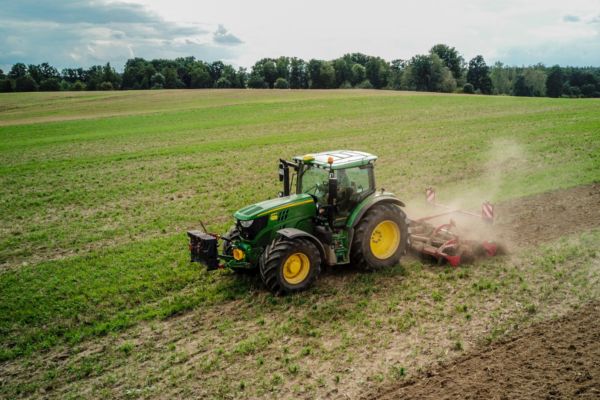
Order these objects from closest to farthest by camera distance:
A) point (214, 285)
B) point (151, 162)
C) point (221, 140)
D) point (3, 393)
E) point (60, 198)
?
point (3, 393)
point (214, 285)
point (60, 198)
point (151, 162)
point (221, 140)

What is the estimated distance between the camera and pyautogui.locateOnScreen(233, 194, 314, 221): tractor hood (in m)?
8.82

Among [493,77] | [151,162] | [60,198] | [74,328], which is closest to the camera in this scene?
[74,328]

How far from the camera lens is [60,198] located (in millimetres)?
17297

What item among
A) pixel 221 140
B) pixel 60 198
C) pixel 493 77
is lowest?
pixel 60 198

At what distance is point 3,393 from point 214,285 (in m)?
4.00

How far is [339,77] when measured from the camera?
108 meters

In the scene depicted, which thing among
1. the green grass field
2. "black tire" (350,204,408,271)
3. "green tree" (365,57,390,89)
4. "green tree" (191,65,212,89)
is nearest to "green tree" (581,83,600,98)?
"green tree" (365,57,390,89)

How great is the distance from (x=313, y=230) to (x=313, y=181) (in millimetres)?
1061

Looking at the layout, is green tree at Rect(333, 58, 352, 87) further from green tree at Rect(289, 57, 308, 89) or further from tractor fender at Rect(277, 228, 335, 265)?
tractor fender at Rect(277, 228, 335, 265)

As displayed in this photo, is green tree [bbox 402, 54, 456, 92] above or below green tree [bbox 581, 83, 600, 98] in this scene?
above

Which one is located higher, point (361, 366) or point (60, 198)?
point (60, 198)

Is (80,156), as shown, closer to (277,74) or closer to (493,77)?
(277,74)

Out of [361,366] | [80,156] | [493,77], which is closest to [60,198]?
[80,156]

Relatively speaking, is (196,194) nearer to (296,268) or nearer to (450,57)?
(296,268)
